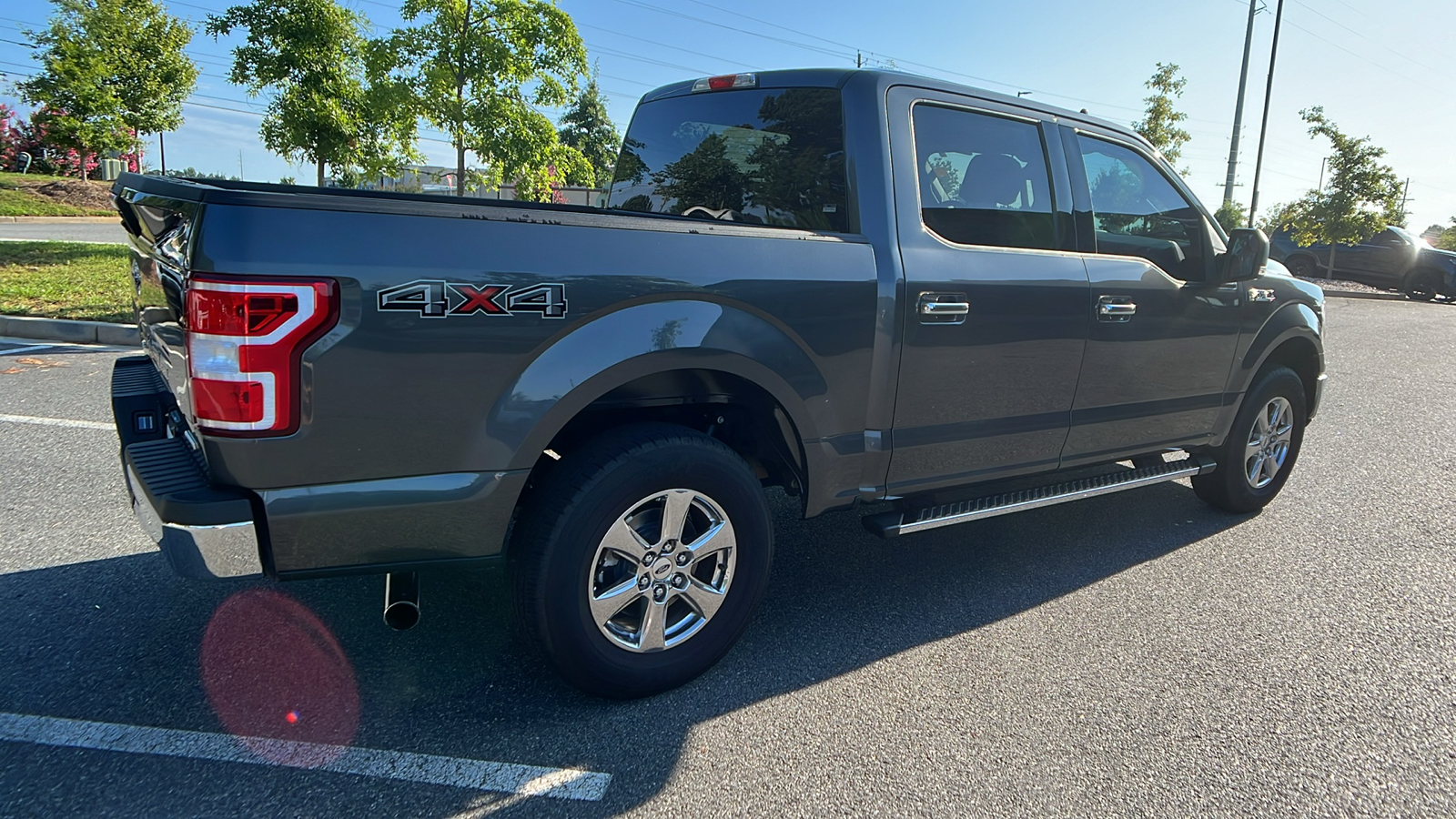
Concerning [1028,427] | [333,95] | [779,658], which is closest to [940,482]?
[1028,427]

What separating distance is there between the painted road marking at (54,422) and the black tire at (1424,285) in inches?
1010

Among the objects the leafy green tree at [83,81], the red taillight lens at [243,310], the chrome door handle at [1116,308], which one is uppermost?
the leafy green tree at [83,81]

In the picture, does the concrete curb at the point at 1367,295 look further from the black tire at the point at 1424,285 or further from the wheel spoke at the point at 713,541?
the wheel spoke at the point at 713,541

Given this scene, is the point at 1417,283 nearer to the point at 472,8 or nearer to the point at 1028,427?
the point at 472,8

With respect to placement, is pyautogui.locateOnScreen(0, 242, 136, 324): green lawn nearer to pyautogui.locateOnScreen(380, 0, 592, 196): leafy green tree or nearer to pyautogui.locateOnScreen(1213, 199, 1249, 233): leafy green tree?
pyautogui.locateOnScreen(380, 0, 592, 196): leafy green tree

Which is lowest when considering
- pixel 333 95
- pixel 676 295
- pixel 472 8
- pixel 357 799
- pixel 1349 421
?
pixel 357 799

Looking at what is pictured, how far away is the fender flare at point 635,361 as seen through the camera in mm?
2340

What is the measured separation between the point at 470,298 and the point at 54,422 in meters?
4.62

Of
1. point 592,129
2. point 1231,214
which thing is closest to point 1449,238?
point 1231,214

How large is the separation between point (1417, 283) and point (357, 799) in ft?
86.0

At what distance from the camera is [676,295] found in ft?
8.37

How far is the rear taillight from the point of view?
2010 millimetres

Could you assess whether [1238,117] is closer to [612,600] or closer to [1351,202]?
[1351,202]

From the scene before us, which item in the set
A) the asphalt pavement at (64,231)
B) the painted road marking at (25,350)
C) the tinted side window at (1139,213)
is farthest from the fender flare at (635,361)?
the asphalt pavement at (64,231)
